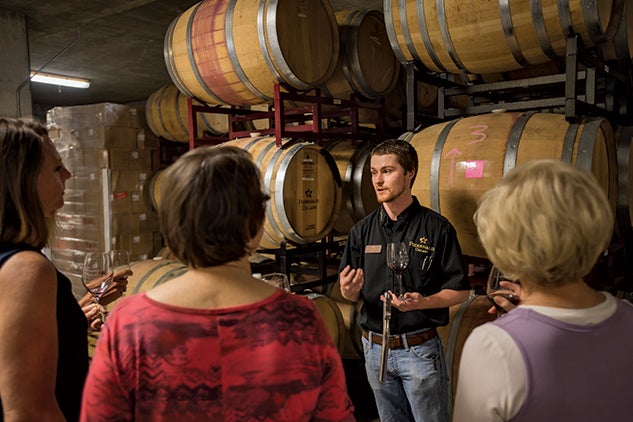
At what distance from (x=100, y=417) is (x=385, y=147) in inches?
76.5

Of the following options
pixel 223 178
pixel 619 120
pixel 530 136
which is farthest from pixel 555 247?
pixel 619 120

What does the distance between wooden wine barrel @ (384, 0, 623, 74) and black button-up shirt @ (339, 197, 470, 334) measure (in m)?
1.12

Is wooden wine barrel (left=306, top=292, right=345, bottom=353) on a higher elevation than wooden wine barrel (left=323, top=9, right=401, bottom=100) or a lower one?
lower

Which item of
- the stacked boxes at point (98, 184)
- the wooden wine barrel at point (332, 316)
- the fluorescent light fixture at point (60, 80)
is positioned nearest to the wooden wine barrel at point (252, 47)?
the wooden wine barrel at point (332, 316)

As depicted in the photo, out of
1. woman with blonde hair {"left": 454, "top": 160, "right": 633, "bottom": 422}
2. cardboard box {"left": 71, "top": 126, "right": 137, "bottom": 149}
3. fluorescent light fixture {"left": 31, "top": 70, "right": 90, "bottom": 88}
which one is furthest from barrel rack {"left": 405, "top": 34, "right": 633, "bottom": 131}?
fluorescent light fixture {"left": 31, "top": 70, "right": 90, "bottom": 88}

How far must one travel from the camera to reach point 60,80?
10664 mm

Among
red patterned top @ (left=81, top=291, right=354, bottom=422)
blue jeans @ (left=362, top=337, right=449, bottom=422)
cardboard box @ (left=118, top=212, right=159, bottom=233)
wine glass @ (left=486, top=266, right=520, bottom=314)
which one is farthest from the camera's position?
cardboard box @ (left=118, top=212, right=159, bottom=233)

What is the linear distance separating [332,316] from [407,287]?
1494 millimetres

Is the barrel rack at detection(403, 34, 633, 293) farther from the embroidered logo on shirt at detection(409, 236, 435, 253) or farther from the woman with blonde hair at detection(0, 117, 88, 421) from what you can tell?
the woman with blonde hair at detection(0, 117, 88, 421)

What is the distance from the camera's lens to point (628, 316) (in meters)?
1.05

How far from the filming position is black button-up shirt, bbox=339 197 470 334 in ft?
7.81

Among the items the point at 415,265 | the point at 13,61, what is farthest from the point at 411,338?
the point at 13,61

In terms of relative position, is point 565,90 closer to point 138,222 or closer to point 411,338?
point 411,338

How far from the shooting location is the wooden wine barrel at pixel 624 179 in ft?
9.29
